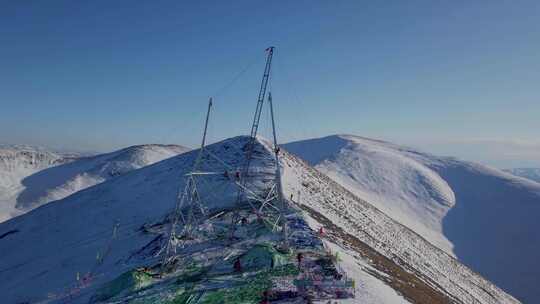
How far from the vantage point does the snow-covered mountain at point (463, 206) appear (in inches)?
3802

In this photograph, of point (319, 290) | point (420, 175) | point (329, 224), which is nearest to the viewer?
point (319, 290)

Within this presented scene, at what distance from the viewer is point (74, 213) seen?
6150 cm

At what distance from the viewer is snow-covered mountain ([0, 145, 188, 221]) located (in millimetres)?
147250

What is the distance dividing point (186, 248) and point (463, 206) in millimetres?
122186

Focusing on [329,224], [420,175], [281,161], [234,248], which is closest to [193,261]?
[234,248]

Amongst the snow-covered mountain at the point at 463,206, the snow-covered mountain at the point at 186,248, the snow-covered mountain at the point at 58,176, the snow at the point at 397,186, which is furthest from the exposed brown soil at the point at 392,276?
the snow-covered mountain at the point at 58,176

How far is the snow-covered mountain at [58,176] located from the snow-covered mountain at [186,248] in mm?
82718

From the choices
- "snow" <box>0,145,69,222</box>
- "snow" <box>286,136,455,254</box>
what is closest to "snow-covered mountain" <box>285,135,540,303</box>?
"snow" <box>286,136,455,254</box>

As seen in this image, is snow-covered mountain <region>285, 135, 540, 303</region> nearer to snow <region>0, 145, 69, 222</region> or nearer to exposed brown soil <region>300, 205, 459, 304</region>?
exposed brown soil <region>300, 205, 459, 304</region>

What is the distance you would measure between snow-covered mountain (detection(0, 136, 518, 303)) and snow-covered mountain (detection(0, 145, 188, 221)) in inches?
3257

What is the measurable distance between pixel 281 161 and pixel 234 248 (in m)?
33.8

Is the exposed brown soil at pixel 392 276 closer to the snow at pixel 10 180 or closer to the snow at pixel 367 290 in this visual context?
the snow at pixel 367 290

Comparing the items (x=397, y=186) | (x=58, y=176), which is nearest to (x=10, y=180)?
(x=58, y=176)

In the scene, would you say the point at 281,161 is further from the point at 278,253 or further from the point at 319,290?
the point at 319,290
